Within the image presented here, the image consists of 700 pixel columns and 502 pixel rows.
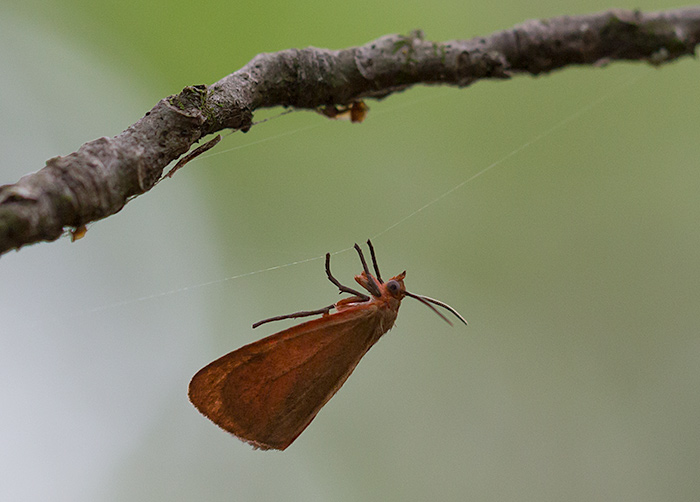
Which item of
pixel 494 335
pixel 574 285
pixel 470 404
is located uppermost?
pixel 574 285

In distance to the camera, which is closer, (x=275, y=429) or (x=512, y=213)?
(x=275, y=429)

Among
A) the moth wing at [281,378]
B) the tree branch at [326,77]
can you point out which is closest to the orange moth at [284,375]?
the moth wing at [281,378]

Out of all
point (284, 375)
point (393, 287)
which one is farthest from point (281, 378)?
point (393, 287)

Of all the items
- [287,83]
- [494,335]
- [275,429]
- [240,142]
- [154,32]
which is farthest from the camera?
[494,335]

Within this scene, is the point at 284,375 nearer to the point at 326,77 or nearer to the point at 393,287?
the point at 393,287

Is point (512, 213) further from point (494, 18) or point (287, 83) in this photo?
point (287, 83)

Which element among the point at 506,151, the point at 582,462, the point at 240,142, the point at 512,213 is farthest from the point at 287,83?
the point at 582,462

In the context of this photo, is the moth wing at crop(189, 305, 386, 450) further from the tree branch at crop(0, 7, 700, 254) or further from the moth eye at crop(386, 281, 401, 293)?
the tree branch at crop(0, 7, 700, 254)

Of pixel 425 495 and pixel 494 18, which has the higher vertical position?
pixel 494 18
